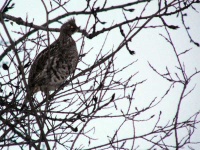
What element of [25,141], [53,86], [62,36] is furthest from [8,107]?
[62,36]

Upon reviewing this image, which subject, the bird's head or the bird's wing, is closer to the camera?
the bird's wing

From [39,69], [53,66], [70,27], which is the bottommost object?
[39,69]

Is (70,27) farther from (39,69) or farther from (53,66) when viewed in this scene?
(39,69)

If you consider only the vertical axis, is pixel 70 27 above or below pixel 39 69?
above

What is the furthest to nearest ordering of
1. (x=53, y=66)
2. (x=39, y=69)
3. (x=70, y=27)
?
(x=70, y=27) → (x=53, y=66) → (x=39, y=69)

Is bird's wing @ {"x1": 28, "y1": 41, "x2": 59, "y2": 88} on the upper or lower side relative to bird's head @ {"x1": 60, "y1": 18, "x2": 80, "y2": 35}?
lower

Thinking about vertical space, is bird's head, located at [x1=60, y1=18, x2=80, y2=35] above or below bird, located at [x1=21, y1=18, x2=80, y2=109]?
above

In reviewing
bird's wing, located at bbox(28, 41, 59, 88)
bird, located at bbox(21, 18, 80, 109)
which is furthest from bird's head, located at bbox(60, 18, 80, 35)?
bird's wing, located at bbox(28, 41, 59, 88)

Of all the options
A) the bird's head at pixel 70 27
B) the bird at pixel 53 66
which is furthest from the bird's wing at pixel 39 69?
the bird's head at pixel 70 27

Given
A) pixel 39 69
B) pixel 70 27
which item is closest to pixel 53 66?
pixel 39 69

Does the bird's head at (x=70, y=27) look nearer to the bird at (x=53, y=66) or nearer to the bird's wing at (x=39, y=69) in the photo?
the bird at (x=53, y=66)

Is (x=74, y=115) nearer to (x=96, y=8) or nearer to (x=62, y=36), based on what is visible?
(x=96, y=8)

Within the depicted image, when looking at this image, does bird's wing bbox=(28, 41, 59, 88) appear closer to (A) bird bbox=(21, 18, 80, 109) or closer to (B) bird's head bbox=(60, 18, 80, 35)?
(A) bird bbox=(21, 18, 80, 109)

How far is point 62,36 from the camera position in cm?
689
